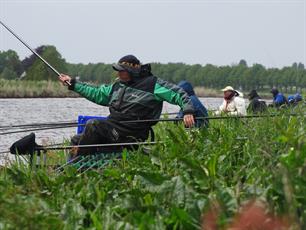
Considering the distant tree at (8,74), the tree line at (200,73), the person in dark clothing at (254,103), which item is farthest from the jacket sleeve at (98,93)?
the distant tree at (8,74)

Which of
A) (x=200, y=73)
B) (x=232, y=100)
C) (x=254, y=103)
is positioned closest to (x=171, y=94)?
(x=232, y=100)

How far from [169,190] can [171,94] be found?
4136 mm

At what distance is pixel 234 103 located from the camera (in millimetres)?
13328

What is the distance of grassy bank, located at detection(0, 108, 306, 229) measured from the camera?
296 cm

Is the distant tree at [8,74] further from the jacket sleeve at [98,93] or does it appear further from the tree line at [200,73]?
the jacket sleeve at [98,93]

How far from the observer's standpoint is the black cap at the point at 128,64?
26.0 ft

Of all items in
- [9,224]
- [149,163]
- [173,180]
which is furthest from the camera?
[149,163]

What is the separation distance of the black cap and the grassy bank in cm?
288

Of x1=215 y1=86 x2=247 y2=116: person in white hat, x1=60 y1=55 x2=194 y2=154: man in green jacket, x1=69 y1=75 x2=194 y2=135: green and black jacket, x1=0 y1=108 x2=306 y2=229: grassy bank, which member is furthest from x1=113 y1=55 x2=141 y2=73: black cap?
x1=215 y1=86 x2=247 y2=116: person in white hat

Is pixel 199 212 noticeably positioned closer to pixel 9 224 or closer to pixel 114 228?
pixel 114 228

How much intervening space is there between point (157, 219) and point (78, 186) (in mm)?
1065

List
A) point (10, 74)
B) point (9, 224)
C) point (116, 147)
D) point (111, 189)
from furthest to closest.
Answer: point (10, 74)
point (116, 147)
point (111, 189)
point (9, 224)

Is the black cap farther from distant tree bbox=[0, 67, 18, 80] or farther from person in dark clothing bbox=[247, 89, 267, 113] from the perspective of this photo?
distant tree bbox=[0, 67, 18, 80]

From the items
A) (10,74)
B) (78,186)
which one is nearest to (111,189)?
(78,186)
